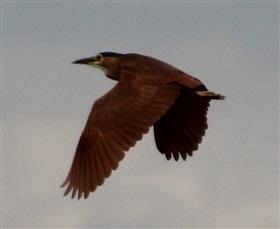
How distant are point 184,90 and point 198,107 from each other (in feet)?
2.05

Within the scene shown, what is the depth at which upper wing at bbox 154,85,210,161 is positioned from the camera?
19.8m

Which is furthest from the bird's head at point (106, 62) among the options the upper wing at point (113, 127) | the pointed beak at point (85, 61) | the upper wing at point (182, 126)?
the upper wing at point (113, 127)

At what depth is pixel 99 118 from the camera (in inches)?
719

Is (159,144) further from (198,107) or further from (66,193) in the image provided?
(66,193)

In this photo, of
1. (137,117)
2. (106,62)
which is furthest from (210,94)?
(106,62)

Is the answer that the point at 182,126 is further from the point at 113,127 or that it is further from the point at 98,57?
the point at 113,127

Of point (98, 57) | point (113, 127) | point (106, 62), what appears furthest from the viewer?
point (98, 57)

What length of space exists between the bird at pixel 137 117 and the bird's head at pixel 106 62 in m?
0.02

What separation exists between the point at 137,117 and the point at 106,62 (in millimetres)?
2534

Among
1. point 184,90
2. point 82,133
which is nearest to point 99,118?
point 82,133

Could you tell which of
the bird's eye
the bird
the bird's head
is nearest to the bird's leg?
the bird

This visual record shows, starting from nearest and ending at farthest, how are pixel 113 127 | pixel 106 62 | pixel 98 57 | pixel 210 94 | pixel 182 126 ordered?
1. pixel 113 127
2. pixel 210 94
3. pixel 182 126
4. pixel 106 62
5. pixel 98 57

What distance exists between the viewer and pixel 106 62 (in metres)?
20.5

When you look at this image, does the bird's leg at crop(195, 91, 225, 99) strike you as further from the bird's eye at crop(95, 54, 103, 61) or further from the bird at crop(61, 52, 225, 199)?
the bird's eye at crop(95, 54, 103, 61)
